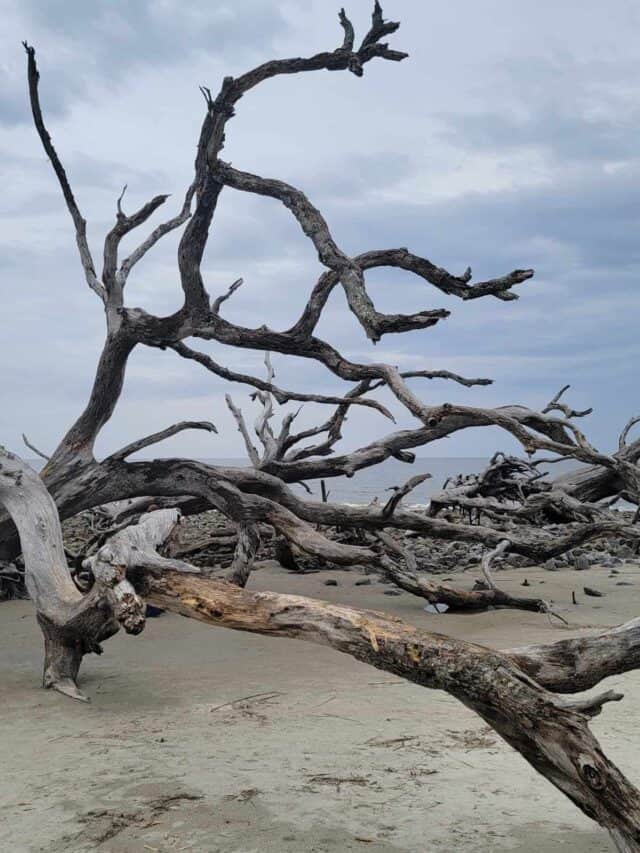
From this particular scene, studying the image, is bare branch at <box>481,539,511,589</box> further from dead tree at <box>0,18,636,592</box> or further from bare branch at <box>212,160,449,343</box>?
bare branch at <box>212,160,449,343</box>

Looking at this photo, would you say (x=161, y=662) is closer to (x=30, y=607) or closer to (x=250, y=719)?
(x=250, y=719)

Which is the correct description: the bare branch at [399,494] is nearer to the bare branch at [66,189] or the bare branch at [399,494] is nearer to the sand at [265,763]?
the sand at [265,763]

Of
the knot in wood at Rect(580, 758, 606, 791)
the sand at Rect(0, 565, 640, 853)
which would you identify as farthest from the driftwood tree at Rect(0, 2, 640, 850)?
the sand at Rect(0, 565, 640, 853)

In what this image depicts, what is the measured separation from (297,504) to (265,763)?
4577 millimetres

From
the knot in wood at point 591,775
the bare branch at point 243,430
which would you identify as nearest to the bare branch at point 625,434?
the bare branch at point 243,430

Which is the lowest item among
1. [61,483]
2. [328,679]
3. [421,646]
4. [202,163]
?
[328,679]

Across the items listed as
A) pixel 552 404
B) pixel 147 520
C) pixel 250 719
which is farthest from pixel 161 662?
pixel 552 404

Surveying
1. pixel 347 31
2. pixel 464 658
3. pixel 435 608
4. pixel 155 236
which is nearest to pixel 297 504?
pixel 435 608

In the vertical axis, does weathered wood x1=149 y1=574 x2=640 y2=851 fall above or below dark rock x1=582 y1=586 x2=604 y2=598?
above

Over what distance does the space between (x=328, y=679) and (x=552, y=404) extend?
4.58 metres

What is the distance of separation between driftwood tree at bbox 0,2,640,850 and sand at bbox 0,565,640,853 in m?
0.49

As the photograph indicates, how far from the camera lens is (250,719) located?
14.8 feet

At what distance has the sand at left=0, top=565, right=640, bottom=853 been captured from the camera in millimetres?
3039

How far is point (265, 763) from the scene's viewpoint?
3762mm
